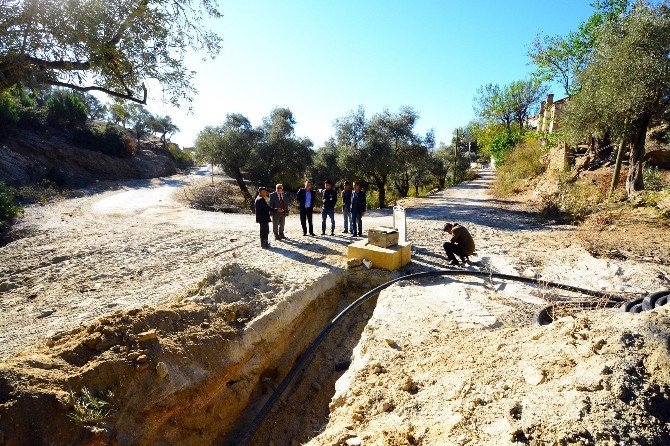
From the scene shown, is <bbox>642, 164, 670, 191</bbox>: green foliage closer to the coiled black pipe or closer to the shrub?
the coiled black pipe

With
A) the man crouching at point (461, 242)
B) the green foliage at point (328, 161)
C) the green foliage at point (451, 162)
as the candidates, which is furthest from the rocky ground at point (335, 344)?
the green foliage at point (451, 162)

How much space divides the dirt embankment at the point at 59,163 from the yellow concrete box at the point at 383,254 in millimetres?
21753

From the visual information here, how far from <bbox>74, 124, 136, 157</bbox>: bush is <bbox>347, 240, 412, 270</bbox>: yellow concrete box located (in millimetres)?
32690

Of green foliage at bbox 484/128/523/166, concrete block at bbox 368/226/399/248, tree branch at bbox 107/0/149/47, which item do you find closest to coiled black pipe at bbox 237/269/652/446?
concrete block at bbox 368/226/399/248

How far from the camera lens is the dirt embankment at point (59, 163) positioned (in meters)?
21.8

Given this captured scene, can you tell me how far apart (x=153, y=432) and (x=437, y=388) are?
3685 millimetres

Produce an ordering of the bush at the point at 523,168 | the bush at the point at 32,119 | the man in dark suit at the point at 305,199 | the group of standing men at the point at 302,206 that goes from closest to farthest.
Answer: the group of standing men at the point at 302,206 < the man in dark suit at the point at 305,199 < the bush at the point at 523,168 < the bush at the point at 32,119

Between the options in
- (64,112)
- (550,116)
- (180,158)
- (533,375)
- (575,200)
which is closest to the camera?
(533,375)

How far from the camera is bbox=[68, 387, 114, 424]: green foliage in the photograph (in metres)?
3.93

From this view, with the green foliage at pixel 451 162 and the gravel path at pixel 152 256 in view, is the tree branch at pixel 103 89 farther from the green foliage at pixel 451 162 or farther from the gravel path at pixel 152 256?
the green foliage at pixel 451 162

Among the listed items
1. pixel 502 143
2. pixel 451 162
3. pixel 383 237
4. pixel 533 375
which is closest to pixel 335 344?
pixel 383 237

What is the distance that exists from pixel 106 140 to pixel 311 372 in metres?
35.4

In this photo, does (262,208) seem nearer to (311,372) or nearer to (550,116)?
(311,372)

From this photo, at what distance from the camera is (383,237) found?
8.42m
